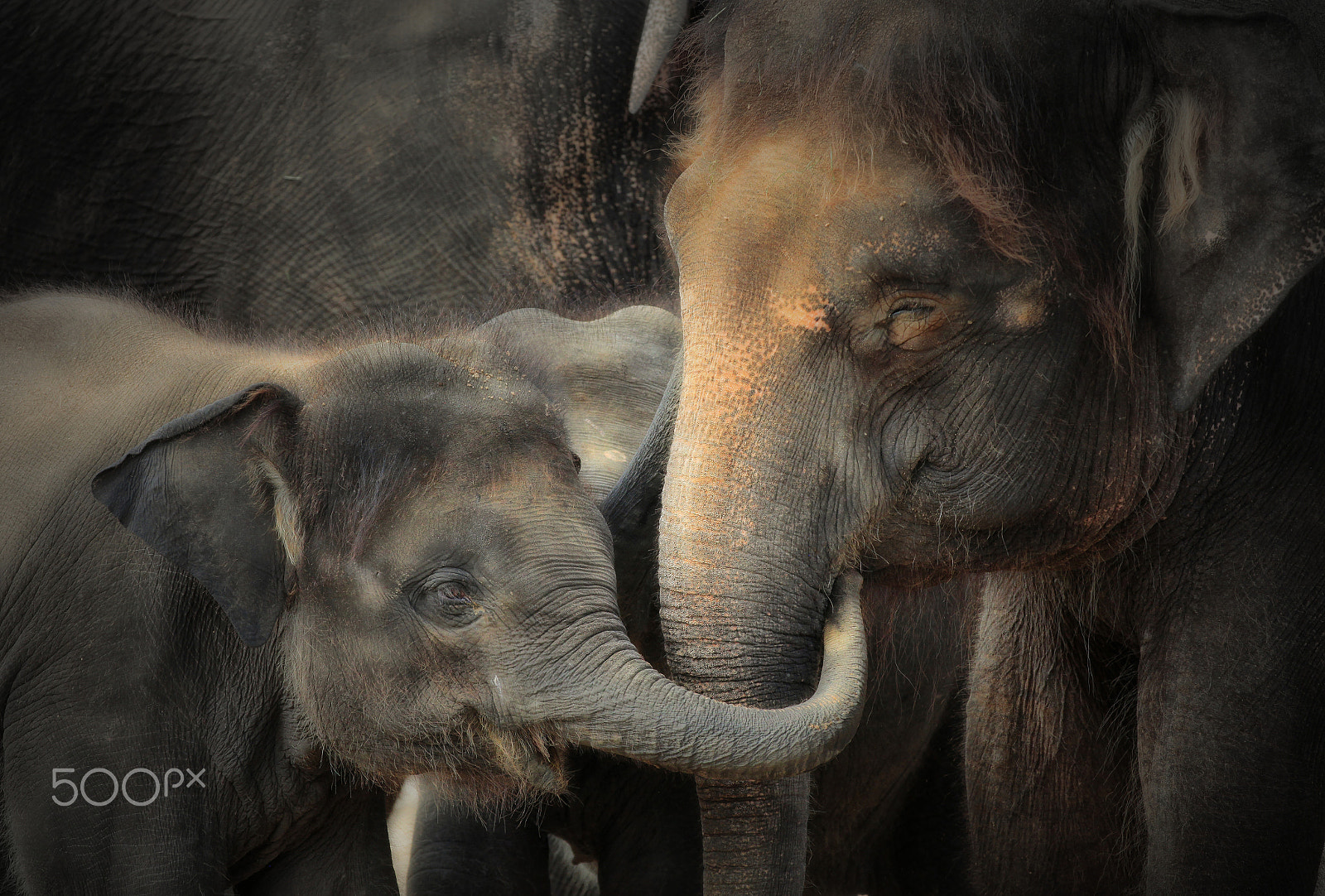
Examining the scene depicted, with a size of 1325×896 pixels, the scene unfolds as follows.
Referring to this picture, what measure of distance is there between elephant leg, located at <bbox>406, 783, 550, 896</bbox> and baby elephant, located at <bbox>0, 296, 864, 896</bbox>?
Result: 63cm

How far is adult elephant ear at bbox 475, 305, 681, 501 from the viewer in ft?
9.00

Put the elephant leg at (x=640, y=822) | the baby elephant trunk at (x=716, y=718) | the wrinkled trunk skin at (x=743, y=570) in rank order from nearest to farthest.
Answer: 1. the baby elephant trunk at (x=716, y=718)
2. the wrinkled trunk skin at (x=743, y=570)
3. the elephant leg at (x=640, y=822)

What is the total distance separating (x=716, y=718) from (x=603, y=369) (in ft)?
3.43

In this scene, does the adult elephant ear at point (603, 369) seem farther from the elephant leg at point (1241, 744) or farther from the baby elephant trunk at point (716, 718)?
the elephant leg at point (1241, 744)

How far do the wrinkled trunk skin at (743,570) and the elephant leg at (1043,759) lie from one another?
0.77 metres

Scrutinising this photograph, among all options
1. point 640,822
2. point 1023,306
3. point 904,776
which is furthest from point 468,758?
point 904,776

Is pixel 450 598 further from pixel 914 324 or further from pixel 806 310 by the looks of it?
pixel 914 324

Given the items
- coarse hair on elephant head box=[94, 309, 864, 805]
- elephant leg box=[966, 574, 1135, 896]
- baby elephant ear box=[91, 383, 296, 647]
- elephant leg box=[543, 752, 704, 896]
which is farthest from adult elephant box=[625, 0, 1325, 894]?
elephant leg box=[543, 752, 704, 896]

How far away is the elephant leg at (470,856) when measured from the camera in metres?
3.12

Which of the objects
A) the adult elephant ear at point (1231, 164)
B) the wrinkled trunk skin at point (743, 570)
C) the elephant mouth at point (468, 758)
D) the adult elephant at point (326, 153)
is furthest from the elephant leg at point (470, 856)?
the adult elephant ear at point (1231, 164)

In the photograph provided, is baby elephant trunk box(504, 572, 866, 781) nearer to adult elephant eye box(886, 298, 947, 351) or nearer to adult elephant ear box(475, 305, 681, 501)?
adult elephant eye box(886, 298, 947, 351)

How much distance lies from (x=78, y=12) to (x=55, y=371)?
1.40 m

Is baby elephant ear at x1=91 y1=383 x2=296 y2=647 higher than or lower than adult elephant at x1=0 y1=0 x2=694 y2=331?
lower

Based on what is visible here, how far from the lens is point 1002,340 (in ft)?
7.12
